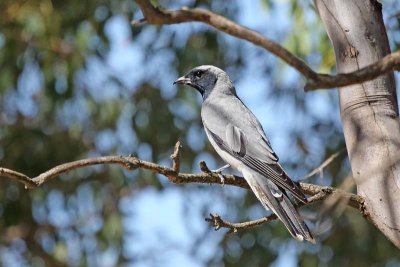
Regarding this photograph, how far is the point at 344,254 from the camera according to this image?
329 inches

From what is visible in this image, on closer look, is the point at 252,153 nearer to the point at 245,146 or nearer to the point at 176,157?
the point at 245,146

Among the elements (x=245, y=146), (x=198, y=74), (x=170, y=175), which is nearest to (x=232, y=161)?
(x=245, y=146)

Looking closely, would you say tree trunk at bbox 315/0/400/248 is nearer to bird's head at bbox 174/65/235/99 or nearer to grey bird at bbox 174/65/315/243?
grey bird at bbox 174/65/315/243

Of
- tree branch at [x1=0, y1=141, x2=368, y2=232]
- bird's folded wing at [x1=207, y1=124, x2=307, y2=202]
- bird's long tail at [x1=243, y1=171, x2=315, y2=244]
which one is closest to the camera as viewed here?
tree branch at [x1=0, y1=141, x2=368, y2=232]

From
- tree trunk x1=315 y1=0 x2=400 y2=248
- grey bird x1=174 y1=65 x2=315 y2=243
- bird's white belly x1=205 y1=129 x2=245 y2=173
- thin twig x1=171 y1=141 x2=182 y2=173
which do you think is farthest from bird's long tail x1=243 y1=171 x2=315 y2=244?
thin twig x1=171 y1=141 x2=182 y2=173

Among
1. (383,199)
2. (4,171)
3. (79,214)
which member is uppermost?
(79,214)

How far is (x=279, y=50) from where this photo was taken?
253 cm

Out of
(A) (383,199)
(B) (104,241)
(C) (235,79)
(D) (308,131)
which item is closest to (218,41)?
(C) (235,79)

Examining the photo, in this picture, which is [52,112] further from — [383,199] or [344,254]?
[383,199]

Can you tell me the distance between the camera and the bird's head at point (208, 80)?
21.2 feet

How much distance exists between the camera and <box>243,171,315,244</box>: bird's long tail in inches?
163

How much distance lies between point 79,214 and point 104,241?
98cm

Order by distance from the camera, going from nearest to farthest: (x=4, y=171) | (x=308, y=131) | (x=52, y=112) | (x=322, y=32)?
(x=4, y=171) → (x=322, y=32) → (x=52, y=112) → (x=308, y=131)

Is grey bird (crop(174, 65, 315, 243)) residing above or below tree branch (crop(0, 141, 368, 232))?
above
